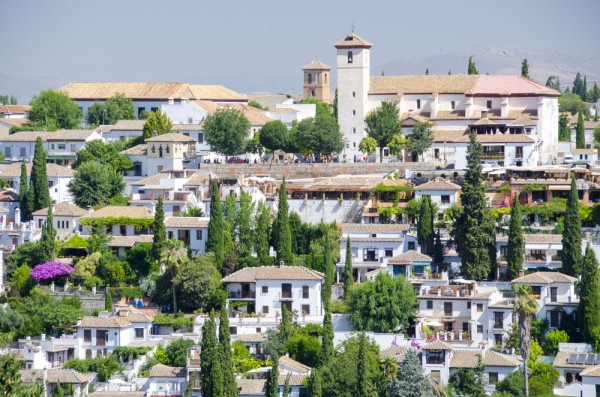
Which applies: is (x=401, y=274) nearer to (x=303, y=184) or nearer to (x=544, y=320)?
(x=544, y=320)

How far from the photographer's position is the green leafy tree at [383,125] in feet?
257

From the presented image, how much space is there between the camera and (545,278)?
56750mm

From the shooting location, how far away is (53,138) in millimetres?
80500

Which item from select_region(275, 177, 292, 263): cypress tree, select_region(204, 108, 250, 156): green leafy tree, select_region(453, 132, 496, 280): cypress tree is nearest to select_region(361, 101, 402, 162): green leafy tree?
select_region(204, 108, 250, 156): green leafy tree

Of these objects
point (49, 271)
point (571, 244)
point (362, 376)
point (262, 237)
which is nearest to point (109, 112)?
point (49, 271)

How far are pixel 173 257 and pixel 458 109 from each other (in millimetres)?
24661

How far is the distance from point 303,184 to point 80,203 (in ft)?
34.3

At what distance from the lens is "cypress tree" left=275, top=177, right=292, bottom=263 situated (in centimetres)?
6225

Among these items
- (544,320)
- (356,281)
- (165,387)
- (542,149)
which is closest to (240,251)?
(356,281)

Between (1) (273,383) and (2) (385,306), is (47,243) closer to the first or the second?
(2) (385,306)

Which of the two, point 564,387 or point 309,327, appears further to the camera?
point 309,327

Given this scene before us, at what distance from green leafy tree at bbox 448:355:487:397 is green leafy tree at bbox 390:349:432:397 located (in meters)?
1.33

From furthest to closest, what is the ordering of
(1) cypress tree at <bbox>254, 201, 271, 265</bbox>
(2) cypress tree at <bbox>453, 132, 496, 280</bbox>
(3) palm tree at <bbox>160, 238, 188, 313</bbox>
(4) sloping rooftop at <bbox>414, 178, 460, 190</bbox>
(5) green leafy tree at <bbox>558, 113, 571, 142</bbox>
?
1. (5) green leafy tree at <bbox>558, 113, 571, 142</bbox>
2. (4) sloping rooftop at <bbox>414, 178, 460, 190</bbox>
3. (1) cypress tree at <bbox>254, 201, 271, 265</bbox>
4. (3) palm tree at <bbox>160, 238, 188, 313</bbox>
5. (2) cypress tree at <bbox>453, 132, 496, 280</bbox>

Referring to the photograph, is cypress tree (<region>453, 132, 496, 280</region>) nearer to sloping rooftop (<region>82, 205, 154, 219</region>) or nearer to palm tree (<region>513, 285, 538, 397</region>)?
palm tree (<region>513, 285, 538, 397</region>)
